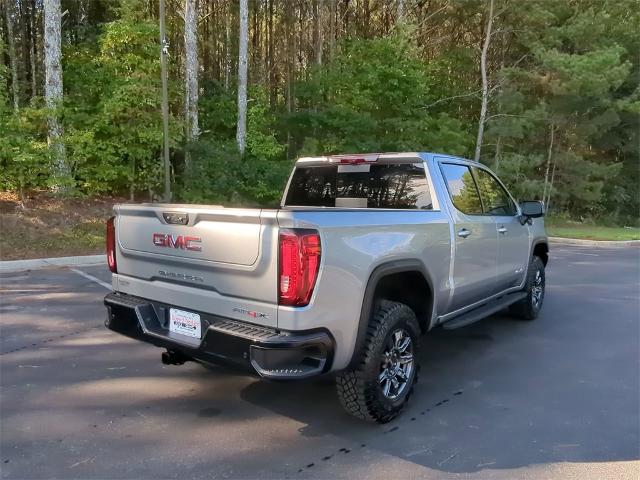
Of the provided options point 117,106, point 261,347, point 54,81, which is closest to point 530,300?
point 261,347

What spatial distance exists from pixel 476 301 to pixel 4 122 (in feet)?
42.1

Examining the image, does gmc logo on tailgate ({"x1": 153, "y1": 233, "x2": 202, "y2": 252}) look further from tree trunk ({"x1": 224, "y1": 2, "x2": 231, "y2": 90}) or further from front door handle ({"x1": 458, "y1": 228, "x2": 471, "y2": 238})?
tree trunk ({"x1": 224, "y1": 2, "x2": 231, "y2": 90})

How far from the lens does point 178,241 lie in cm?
359

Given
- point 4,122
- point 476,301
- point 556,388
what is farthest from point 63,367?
point 4,122

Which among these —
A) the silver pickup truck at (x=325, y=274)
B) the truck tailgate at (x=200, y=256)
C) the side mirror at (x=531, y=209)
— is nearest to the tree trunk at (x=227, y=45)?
the side mirror at (x=531, y=209)

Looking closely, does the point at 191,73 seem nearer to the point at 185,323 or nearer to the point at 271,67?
the point at 271,67

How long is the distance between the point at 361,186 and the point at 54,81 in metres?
13.0

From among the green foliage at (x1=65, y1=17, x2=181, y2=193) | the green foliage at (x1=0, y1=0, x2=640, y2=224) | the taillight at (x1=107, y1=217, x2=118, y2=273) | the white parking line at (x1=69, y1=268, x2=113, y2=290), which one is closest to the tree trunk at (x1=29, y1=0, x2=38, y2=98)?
the green foliage at (x1=0, y1=0, x2=640, y2=224)

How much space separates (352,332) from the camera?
3.38 meters

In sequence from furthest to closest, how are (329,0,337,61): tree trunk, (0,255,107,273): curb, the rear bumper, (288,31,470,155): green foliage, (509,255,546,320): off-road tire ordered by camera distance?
(329,0,337,61): tree trunk < (288,31,470,155): green foliage < (0,255,107,273): curb < (509,255,546,320): off-road tire < the rear bumper

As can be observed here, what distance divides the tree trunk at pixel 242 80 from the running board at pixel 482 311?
1344 cm

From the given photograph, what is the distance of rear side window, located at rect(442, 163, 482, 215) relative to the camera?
480 centimetres

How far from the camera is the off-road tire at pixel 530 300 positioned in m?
6.44

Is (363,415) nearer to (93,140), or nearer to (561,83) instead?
(93,140)
